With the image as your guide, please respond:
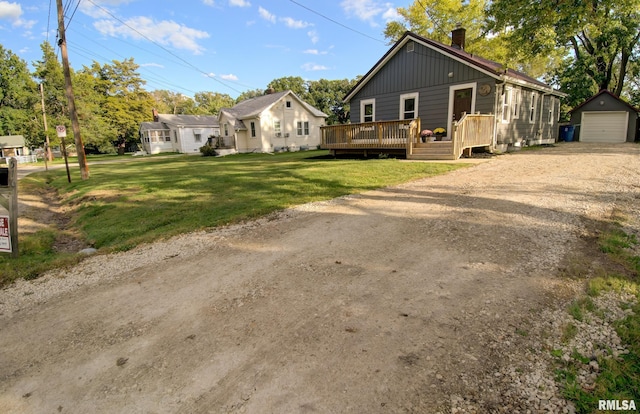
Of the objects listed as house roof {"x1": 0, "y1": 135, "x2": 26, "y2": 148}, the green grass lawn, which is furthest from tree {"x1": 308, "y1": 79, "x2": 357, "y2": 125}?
the green grass lawn

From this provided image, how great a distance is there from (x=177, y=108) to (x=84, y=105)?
4316 cm

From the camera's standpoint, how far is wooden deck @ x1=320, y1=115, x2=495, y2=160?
40.0ft

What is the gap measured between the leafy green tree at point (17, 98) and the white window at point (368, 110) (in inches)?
1639

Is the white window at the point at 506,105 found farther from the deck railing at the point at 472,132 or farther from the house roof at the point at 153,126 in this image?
the house roof at the point at 153,126

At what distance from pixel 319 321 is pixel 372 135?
1272 centimetres

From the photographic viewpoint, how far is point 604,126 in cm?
2306

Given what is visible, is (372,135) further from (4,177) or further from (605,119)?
(605,119)

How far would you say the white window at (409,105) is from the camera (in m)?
16.5

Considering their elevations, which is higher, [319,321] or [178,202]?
[178,202]

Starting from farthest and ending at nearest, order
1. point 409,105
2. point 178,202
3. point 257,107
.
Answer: point 257,107 < point 409,105 < point 178,202

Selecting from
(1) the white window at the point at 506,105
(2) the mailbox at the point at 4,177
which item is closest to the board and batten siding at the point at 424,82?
(1) the white window at the point at 506,105

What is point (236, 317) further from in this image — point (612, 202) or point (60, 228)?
point (60, 228)

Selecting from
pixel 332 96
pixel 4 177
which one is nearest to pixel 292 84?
pixel 332 96

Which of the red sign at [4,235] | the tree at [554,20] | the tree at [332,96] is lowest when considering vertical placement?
the red sign at [4,235]
